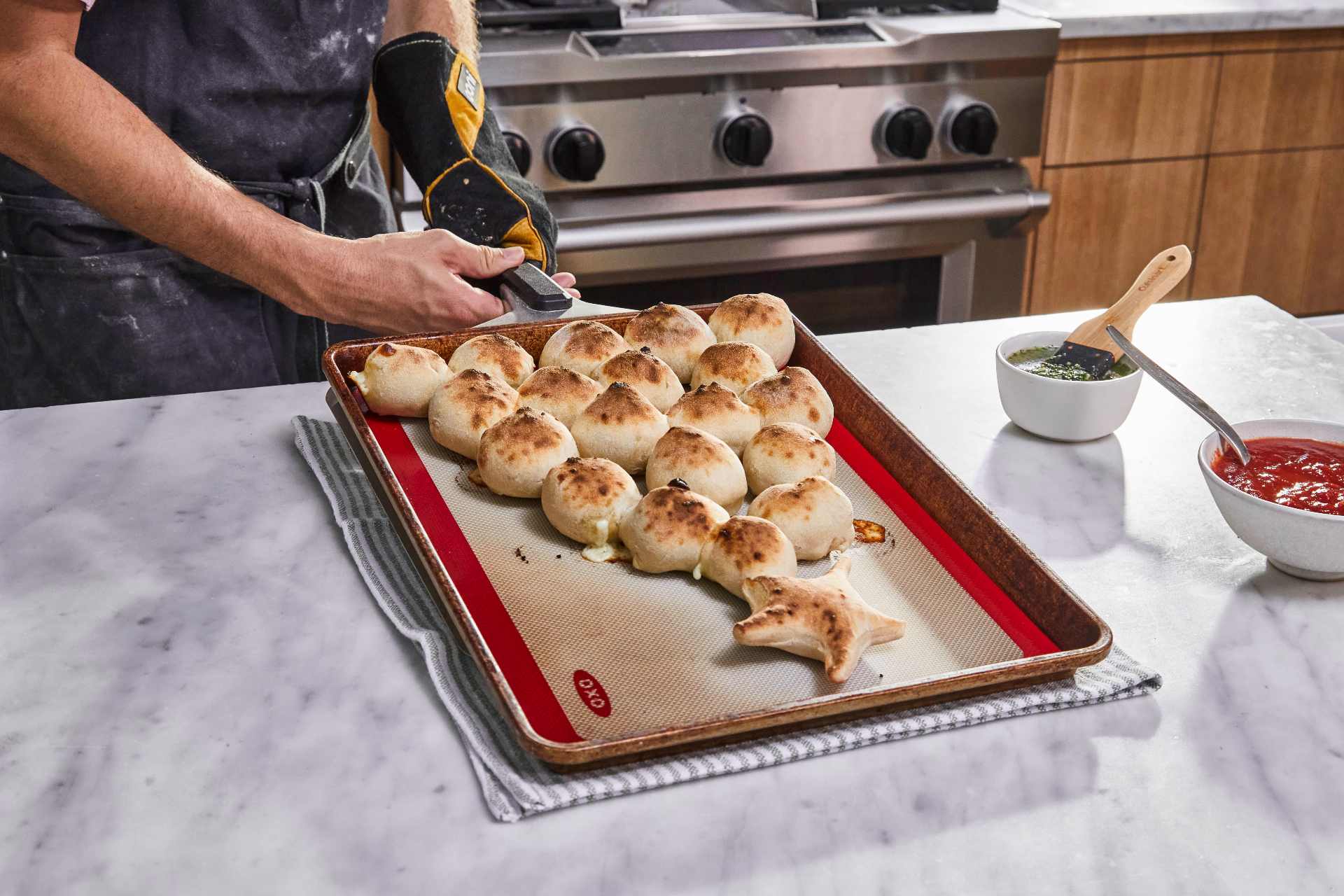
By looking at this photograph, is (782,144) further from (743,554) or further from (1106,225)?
(743,554)

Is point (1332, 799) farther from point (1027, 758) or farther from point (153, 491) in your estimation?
point (153, 491)

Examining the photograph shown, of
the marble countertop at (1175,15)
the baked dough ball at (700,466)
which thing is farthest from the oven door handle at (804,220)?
the baked dough ball at (700,466)

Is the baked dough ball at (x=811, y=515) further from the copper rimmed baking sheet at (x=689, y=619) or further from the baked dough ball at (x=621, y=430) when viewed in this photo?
the baked dough ball at (x=621, y=430)

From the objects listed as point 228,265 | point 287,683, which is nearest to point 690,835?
point 287,683

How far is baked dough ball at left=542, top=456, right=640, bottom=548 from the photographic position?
90 cm

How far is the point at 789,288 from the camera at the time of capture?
2449mm

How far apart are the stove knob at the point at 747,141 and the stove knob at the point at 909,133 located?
0.23 m

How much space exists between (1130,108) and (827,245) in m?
0.70

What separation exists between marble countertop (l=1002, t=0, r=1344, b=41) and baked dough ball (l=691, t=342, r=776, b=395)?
63.2 inches

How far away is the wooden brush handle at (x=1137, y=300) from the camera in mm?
1063

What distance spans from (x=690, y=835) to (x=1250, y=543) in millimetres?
475

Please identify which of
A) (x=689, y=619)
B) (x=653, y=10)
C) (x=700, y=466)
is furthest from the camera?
(x=653, y=10)

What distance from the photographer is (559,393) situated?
1.04 meters

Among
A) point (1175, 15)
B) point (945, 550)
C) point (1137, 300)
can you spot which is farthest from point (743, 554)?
point (1175, 15)
